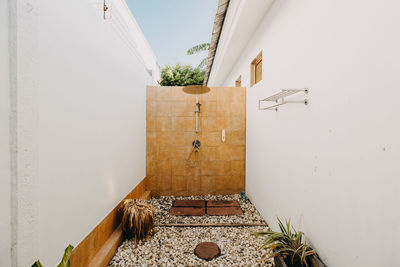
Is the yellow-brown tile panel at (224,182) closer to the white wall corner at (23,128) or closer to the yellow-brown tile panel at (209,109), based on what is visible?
the yellow-brown tile panel at (209,109)

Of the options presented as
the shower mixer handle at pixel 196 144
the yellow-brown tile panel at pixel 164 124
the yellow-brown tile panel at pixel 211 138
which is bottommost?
the shower mixer handle at pixel 196 144

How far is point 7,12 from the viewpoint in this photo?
88cm

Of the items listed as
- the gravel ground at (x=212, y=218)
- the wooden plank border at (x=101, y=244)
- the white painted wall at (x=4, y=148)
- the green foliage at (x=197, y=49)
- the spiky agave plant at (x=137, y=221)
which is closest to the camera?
the white painted wall at (x=4, y=148)

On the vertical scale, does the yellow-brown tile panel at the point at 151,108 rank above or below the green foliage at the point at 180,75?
below

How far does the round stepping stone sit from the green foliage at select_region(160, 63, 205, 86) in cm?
739

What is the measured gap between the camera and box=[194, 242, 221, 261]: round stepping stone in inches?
73.5

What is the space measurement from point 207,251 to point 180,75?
7.87 m

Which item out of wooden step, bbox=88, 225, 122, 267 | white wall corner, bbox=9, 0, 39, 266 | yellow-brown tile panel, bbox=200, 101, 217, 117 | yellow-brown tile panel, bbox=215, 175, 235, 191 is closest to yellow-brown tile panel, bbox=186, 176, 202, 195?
yellow-brown tile panel, bbox=215, 175, 235, 191

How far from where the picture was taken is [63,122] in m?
1.30

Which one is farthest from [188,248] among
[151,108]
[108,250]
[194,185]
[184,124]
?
[151,108]

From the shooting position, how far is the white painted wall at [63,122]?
0.98 m

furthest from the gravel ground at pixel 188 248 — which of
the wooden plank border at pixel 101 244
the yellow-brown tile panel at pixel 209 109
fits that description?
the yellow-brown tile panel at pixel 209 109

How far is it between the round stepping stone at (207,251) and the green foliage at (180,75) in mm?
7393

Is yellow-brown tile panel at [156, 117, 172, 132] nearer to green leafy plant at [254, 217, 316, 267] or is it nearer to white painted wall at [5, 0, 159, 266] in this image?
white painted wall at [5, 0, 159, 266]
